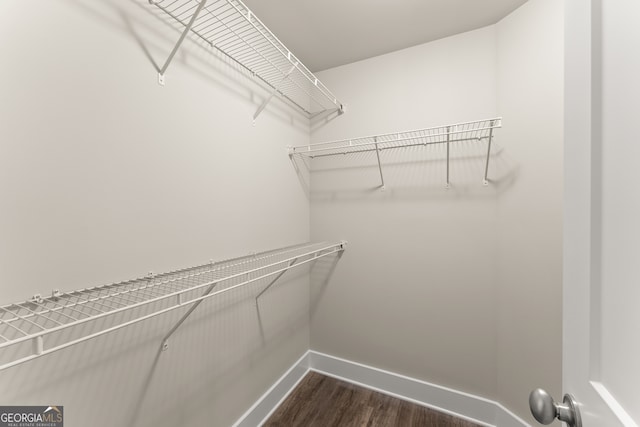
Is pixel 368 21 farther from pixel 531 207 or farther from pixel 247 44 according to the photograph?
pixel 531 207

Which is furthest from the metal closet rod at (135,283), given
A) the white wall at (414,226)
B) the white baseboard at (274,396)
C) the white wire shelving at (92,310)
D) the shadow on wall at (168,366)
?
the white baseboard at (274,396)

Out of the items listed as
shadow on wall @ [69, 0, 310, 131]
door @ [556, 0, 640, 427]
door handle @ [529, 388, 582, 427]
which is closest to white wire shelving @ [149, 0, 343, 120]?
shadow on wall @ [69, 0, 310, 131]

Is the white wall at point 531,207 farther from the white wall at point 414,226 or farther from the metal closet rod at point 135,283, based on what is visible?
the metal closet rod at point 135,283

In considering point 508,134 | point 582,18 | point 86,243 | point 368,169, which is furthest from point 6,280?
point 508,134

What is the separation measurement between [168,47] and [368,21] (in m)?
1.14

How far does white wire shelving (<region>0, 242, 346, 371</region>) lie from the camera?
531 mm

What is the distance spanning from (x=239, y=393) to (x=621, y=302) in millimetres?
1630

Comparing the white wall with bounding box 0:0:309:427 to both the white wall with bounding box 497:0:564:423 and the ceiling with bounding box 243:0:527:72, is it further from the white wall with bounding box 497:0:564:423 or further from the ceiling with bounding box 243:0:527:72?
the white wall with bounding box 497:0:564:423

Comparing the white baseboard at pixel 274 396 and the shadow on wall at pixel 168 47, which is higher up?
the shadow on wall at pixel 168 47

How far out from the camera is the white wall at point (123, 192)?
26.9 inches

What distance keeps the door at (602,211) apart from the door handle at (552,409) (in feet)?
0.08

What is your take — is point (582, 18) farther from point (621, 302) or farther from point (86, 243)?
point (86, 243)

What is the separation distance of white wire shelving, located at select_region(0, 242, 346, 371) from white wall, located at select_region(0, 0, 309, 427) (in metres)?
0.04

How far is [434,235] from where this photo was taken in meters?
1.70
